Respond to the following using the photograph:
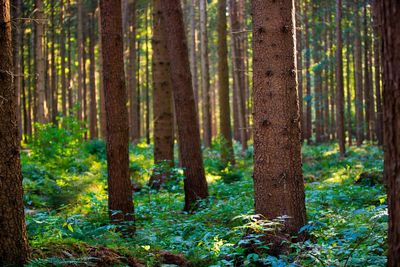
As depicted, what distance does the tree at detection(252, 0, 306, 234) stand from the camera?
5.89 m

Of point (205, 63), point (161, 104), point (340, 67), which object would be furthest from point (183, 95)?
point (205, 63)

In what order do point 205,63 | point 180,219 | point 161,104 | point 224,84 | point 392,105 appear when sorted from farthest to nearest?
point 205,63
point 224,84
point 161,104
point 180,219
point 392,105

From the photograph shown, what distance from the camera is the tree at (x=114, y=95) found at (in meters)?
8.17

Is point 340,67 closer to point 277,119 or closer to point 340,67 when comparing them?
point 340,67

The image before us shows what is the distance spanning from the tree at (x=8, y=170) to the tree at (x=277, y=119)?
9.14 ft

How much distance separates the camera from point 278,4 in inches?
235

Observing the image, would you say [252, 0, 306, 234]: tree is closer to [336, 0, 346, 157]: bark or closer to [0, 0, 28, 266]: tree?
[0, 0, 28, 266]: tree

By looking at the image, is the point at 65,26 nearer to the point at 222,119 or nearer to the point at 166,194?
the point at 222,119

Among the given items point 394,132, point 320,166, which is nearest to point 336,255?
point 394,132

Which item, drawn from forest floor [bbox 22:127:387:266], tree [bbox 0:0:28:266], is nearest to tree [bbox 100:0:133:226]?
forest floor [bbox 22:127:387:266]

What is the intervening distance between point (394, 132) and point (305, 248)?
2.51 meters

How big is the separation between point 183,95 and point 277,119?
4.50 m

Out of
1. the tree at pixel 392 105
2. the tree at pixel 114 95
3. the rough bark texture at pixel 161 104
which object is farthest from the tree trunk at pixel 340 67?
the tree at pixel 392 105

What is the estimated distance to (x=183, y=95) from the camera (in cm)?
1017
